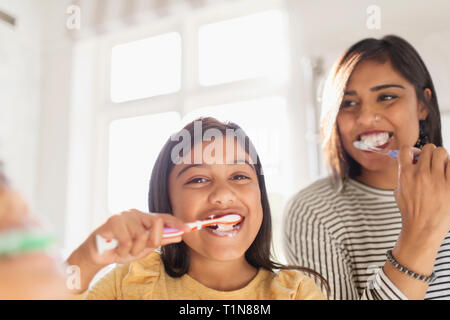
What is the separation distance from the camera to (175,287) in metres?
0.46

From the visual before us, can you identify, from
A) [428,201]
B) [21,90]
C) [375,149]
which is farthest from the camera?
[21,90]

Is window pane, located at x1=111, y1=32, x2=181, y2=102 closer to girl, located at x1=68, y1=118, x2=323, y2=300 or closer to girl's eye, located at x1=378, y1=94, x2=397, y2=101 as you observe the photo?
girl, located at x1=68, y1=118, x2=323, y2=300

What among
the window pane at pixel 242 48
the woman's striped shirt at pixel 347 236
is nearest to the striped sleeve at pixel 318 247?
the woman's striped shirt at pixel 347 236

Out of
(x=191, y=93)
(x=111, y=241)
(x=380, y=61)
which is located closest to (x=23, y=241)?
(x=111, y=241)

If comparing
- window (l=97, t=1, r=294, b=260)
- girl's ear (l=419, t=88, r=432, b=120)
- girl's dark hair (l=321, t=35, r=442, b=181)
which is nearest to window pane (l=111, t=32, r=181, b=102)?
window (l=97, t=1, r=294, b=260)

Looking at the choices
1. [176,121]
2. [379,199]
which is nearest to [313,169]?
[379,199]

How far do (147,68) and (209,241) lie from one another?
315mm

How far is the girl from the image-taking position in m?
0.44

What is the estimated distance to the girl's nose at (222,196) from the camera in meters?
0.43

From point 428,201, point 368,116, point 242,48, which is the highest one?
point 242,48

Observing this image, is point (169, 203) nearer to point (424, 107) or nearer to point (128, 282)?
point (128, 282)

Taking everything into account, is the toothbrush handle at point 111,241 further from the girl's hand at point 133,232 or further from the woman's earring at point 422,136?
the woman's earring at point 422,136

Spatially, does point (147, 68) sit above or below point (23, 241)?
above

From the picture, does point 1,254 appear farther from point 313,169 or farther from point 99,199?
point 313,169
